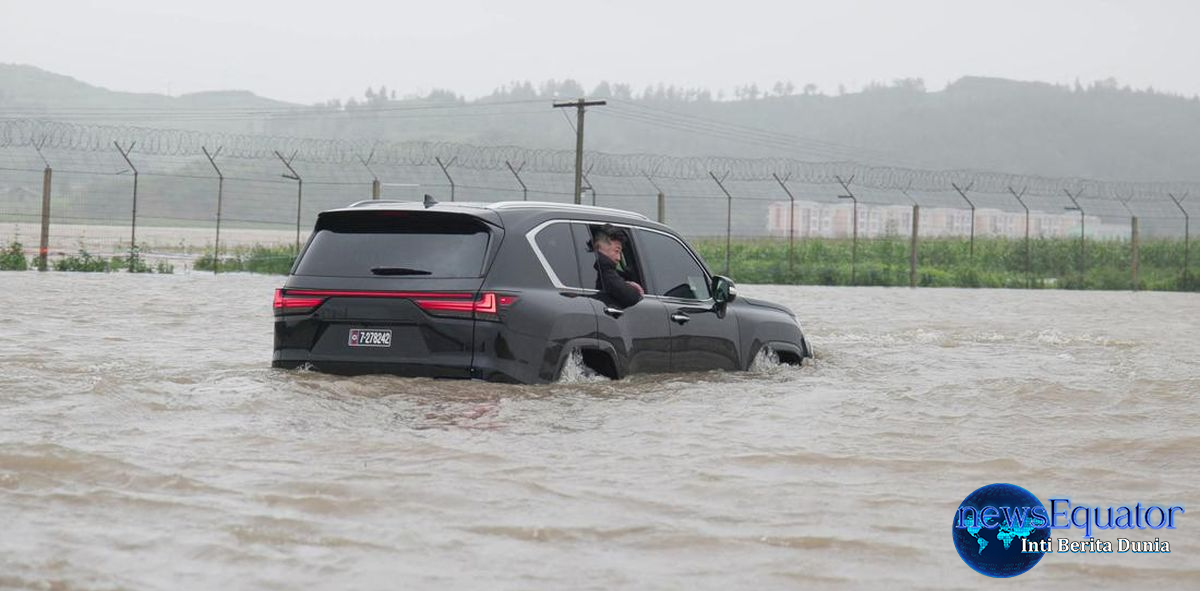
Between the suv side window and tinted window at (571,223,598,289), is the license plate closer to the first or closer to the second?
tinted window at (571,223,598,289)

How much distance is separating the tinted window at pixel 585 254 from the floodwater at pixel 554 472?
0.63 m

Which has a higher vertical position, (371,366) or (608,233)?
(608,233)

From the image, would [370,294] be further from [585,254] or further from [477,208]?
[585,254]

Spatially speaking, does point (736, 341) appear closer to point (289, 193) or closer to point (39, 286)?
point (39, 286)

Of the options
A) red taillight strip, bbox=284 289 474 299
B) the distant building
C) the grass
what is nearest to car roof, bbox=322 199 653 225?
red taillight strip, bbox=284 289 474 299

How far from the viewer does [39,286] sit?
23141 mm

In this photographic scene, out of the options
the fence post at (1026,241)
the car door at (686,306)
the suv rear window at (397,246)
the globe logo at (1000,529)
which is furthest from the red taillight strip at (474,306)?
the fence post at (1026,241)

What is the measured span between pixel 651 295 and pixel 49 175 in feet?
75.5

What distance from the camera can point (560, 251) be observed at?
31.1ft

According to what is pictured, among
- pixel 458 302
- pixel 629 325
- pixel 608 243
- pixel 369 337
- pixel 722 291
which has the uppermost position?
pixel 608 243

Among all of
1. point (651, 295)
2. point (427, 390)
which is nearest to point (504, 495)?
point (427, 390)

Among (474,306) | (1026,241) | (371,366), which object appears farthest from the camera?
(1026,241)

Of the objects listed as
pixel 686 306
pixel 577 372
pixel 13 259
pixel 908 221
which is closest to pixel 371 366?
pixel 577 372

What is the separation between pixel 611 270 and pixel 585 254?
210 mm
